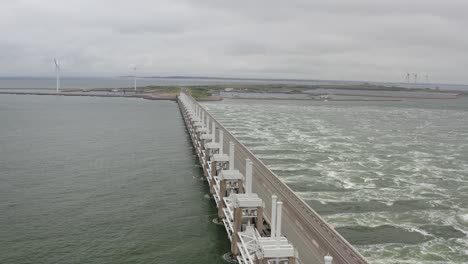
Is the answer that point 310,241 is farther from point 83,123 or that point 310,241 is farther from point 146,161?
point 83,123

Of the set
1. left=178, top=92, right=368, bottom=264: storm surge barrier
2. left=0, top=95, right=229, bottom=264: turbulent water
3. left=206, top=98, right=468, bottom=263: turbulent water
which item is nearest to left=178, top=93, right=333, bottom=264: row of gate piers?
left=178, top=92, right=368, bottom=264: storm surge barrier

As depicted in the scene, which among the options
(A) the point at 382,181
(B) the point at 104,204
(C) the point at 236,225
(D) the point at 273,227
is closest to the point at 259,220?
(C) the point at 236,225

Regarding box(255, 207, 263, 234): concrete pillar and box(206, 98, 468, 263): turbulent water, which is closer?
box(255, 207, 263, 234): concrete pillar

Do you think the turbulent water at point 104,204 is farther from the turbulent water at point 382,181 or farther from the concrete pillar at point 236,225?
the turbulent water at point 382,181

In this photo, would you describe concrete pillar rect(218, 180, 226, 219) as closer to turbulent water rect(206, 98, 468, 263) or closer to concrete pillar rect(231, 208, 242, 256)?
concrete pillar rect(231, 208, 242, 256)

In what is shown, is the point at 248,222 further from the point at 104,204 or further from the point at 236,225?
the point at 104,204

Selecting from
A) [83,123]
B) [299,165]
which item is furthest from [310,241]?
[83,123]

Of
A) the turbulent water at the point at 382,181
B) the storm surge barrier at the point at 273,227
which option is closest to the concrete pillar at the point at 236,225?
the storm surge barrier at the point at 273,227
